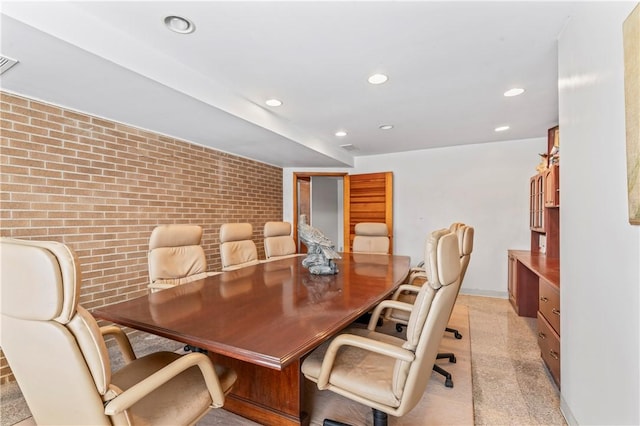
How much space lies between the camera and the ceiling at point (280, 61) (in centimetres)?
152

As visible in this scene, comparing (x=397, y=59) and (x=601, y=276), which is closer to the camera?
(x=601, y=276)

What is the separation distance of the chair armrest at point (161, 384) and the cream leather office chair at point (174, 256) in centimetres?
133

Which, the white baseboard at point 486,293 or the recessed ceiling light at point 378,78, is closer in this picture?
the recessed ceiling light at point 378,78

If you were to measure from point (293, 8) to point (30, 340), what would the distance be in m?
1.79

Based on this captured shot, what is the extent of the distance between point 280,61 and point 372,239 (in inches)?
105

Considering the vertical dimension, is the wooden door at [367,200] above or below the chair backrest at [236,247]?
above

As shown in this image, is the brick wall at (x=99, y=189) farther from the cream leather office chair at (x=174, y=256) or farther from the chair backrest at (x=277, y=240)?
the chair backrest at (x=277, y=240)

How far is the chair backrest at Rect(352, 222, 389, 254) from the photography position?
3949 mm

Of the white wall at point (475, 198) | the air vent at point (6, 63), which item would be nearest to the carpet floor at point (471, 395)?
the white wall at point (475, 198)

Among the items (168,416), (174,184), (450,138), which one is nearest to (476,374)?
(168,416)

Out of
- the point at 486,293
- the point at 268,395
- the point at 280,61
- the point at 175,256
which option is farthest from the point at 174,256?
the point at 486,293

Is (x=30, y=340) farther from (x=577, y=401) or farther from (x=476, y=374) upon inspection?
(x=476, y=374)

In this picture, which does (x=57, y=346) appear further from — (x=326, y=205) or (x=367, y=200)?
(x=326, y=205)

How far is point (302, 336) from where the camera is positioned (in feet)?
3.89
